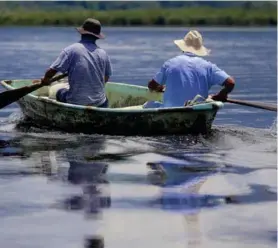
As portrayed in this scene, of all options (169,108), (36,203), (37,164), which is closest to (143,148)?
(169,108)

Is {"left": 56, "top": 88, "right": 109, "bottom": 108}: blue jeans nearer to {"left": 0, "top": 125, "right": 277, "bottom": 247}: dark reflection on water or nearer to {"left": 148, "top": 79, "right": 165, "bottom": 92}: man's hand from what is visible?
{"left": 0, "top": 125, "right": 277, "bottom": 247}: dark reflection on water

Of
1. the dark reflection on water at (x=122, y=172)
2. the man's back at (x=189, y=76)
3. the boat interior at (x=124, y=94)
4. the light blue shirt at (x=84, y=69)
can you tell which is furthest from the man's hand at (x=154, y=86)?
the boat interior at (x=124, y=94)

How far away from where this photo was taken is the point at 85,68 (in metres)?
14.1

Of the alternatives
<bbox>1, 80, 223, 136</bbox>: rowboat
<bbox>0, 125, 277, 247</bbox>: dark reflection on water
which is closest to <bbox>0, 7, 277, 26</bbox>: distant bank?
<bbox>1, 80, 223, 136</bbox>: rowboat

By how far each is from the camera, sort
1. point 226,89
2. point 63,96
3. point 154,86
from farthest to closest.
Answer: point 63,96
point 154,86
point 226,89

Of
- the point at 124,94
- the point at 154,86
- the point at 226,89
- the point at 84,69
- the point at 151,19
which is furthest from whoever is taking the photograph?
the point at 151,19

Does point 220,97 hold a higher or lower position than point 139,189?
higher

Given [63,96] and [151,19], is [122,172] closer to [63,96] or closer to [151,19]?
[63,96]

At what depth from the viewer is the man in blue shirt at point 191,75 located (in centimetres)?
1358

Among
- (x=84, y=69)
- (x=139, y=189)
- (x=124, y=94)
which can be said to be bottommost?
(x=124, y=94)

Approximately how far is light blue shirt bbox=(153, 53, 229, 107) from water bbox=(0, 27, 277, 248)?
2.11 ft

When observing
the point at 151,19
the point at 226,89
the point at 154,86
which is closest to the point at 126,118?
the point at 154,86

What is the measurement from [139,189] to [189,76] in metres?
3.69

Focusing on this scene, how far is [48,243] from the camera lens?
812 centimetres
